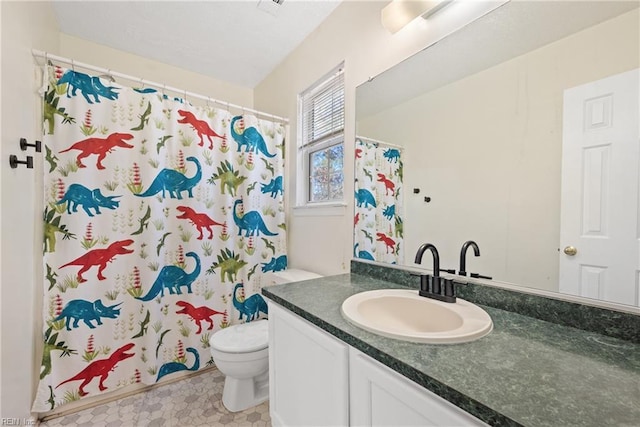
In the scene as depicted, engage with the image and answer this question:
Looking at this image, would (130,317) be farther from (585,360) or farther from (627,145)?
(627,145)

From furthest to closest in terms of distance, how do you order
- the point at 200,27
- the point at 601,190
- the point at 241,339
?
the point at 200,27
the point at 241,339
the point at 601,190

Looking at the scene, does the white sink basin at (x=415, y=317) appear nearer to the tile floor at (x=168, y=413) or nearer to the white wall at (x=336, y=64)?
the white wall at (x=336, y=64)

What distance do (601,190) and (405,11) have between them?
1057 mm

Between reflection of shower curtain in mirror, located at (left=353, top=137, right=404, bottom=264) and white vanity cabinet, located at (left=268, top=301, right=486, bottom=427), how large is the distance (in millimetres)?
628

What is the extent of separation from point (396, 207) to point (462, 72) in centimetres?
65

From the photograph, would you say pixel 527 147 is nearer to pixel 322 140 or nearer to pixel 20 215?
pixel 322 140

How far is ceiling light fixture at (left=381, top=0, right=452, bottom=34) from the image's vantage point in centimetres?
118

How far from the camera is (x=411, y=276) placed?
1.23m

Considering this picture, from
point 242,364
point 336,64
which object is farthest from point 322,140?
point 242,364

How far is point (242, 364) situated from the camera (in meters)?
1.51

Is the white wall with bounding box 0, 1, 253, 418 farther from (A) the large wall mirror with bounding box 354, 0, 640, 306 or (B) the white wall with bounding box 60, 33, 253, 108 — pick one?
(A) the large wall mirror with bounding box 354, 0, 640, 306

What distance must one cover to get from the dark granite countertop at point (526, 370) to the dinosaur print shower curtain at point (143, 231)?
137cm

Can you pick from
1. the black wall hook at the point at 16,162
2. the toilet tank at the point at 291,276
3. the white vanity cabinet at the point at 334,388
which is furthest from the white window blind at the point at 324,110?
the black wall hook at the point at 16,162

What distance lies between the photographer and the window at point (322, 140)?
1.78 metres
